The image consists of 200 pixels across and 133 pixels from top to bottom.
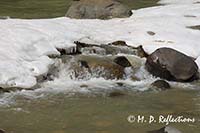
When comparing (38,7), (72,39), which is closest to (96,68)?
(72,39)

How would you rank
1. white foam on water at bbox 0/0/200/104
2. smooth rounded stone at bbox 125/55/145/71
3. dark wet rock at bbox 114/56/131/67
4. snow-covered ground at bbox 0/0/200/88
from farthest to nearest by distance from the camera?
smooth rounded stone at bbox 125/55/145/71 < dark wet rock at bbox 114/56/131/67 < snow-covered ground at bbox 0/0/200/88 < white foam on water at bbox 0/0/200/104

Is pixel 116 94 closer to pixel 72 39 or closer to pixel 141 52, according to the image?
pixel 141 52

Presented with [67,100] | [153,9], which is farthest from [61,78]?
[153,9]

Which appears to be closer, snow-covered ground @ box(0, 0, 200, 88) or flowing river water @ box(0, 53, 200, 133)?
flowing river water @ box(0, 53, 200, 133)

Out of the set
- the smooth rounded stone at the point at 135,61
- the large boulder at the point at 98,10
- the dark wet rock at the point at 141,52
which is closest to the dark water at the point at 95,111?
the smooth rounded stone at the point at 135,61

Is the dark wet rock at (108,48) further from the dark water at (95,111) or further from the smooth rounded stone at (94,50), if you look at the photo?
the dark water at (95,111)

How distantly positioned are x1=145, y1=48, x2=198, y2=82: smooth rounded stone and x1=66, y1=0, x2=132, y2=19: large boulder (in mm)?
6138

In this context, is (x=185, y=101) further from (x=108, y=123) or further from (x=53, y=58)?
(x=53, y=58)

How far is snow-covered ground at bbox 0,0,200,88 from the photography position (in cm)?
1160

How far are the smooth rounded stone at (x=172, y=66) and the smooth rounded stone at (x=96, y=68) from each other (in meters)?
0.86

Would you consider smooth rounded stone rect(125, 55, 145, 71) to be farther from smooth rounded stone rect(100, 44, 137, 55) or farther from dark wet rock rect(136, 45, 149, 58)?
smooth rounded stone rect(100, 44, 137, 55)

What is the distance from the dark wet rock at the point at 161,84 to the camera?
36.8ft

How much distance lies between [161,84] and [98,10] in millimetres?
7877

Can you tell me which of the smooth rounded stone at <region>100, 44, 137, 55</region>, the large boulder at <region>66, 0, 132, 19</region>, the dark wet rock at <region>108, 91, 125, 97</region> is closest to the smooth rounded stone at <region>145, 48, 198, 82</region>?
the smooth rounded stone at <region>100, 44, 137, 55</region>
